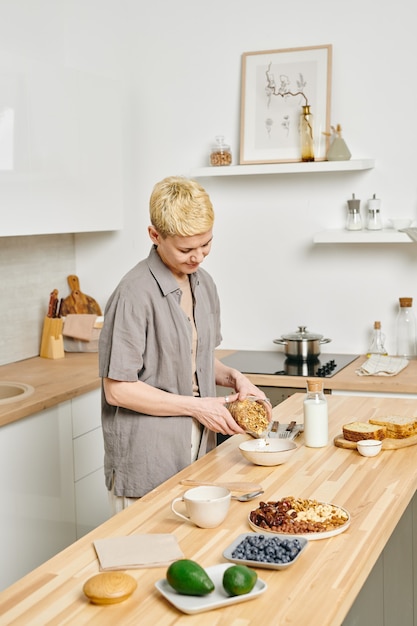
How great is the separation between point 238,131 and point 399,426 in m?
2.28

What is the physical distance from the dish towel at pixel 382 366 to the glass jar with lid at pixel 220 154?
→ 1.22 m

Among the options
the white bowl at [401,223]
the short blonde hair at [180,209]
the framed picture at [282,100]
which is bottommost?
the white bowl at [401,223]

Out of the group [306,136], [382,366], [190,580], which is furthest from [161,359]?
[306,136]

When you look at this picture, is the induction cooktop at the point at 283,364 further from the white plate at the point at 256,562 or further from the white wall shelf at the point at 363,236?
the white plate at the point at 256,562

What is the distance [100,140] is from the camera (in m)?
4.17

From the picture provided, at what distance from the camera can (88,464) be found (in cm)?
368

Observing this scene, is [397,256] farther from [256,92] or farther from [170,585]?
[170,585]

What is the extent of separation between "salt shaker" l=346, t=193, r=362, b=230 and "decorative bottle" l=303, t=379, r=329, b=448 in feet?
5.63

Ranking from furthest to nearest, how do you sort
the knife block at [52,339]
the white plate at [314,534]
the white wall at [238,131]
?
the knife block at [52,339] → the white wall at [238,131] → the white plate at [314,534]

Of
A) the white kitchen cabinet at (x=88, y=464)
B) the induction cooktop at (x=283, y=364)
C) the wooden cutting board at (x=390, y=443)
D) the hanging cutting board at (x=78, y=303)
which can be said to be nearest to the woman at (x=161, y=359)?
the wooden cutting board at (x=390, y=443)

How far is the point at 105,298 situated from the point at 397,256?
5.30 feet

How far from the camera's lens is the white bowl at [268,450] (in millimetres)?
2277

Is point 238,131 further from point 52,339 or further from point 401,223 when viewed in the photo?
point 52,339

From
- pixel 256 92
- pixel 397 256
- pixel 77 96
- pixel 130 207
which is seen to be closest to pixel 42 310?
pixel 130 207
